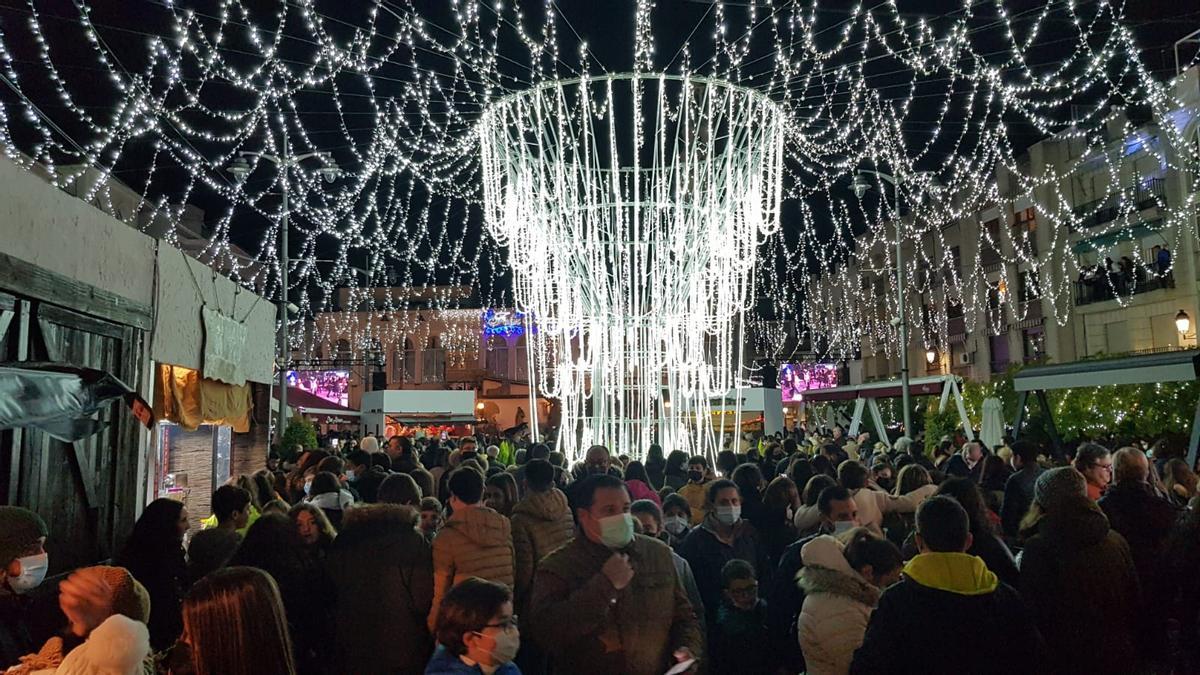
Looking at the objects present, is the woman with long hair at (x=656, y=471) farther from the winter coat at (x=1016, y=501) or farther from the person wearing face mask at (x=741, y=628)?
the person wearing face mask at (x=741, y=628)

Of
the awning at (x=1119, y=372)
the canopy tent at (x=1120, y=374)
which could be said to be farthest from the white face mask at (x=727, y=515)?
the awning at (x=1119, y=372)

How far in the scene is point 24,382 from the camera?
522cm

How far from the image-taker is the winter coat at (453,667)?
2883mm

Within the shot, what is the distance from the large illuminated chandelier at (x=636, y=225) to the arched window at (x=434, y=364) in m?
36.5

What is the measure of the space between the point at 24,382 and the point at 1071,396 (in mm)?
20867

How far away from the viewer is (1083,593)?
4.19 meters

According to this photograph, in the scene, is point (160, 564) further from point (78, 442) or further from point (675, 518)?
point (675, 518)

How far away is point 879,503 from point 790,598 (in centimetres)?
195

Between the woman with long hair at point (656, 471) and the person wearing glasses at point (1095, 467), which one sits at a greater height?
the person wearing glasses at point (1095, 467)

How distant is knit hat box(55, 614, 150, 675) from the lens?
2.82 m

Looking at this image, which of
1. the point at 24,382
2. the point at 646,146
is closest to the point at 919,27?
the point at 646,146

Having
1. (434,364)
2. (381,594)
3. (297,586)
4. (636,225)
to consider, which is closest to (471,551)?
(381,594)

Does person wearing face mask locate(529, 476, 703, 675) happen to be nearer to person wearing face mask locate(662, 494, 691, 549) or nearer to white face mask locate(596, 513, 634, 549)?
white face mask locate(596, 513, 634, 549)

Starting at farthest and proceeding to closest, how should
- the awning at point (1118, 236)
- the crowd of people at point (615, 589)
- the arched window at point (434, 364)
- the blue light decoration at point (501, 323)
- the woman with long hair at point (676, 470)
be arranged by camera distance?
the arched window at point (434, 364) < the blue light decoration at point (501, 323) < the awning at point (1118, 236) < the woman with long hair at point (676, 470) < the crowd of people at point (615, 589)
